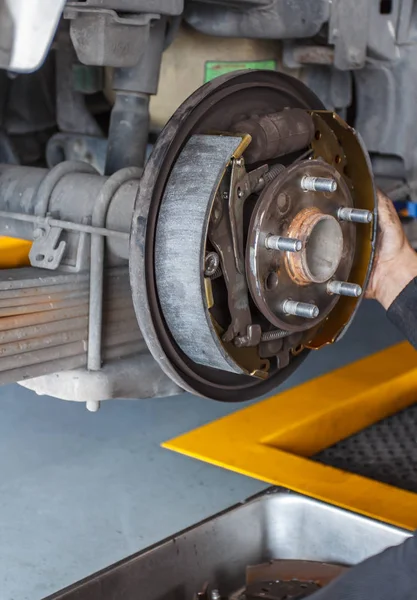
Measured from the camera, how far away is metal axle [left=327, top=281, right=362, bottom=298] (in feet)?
4.24

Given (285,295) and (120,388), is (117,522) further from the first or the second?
(285,295)

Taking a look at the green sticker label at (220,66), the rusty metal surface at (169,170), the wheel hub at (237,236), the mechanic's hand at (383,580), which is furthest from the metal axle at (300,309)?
the green sticker label at (220,66)

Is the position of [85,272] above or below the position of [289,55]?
below

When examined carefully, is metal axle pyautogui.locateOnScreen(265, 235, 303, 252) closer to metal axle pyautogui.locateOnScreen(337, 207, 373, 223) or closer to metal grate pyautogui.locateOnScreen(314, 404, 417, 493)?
metal axle pyautogui.locateOnScreen(337, 207, 373, 223)

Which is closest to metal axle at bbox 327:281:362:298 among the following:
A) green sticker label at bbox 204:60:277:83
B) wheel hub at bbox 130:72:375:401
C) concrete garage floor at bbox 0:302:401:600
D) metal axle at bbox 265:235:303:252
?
wheel hub at bbox 130:72:375:401

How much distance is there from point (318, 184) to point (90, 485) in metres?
0.68

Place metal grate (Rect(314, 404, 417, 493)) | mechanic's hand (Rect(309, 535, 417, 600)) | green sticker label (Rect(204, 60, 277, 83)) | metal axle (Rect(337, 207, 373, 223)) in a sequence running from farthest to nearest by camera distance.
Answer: green sticker label (Rect(204, 60, 277, 83))
metal grate (Rect(314, 404, 417, 493))
metal axle (Rect(337, 207, 373, 223))
mechanic's hand (Rect(309, 535, 417, 600))

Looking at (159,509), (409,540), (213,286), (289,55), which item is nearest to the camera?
(409,540)

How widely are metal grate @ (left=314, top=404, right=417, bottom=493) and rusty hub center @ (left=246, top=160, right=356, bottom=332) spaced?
0.43 meters

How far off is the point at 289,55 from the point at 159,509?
3.26 ft

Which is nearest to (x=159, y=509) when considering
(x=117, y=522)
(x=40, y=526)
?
(x=117, y=522)

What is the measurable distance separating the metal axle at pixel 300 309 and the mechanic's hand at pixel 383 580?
15.7 inches

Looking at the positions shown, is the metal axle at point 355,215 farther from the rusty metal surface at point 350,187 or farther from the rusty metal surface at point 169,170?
the rusty metal surface at point 169,170

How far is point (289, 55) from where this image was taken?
6.17 feet
